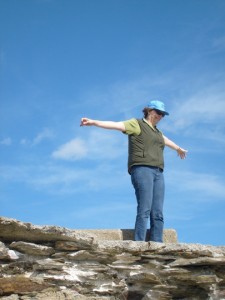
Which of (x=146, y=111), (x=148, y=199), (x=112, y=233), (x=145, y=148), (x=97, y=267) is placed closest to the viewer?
(x=97, y=267)

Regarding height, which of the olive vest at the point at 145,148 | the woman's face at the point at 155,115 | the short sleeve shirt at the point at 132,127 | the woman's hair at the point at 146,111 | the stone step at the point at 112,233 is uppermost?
the woman's hair at the point at 146,111

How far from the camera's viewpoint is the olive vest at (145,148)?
304 inches

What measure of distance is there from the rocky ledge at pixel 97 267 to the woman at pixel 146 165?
60 cm

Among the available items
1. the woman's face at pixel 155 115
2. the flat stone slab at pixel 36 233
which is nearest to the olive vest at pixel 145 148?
the woman's face at pixel 155 115

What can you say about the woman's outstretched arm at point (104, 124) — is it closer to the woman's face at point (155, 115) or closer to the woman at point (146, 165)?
the woman at point (146, 165)

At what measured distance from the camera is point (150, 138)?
7.95 m

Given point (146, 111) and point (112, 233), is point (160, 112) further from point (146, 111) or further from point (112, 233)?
point (112, 233)

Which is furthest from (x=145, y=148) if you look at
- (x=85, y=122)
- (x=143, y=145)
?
(x=85, y=122)

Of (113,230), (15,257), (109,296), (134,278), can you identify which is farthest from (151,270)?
(15,257)

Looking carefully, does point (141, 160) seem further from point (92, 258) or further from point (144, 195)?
point (92, 258)

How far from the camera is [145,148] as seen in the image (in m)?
7.82

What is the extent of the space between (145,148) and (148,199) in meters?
0.81

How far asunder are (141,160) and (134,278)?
178 centimetres

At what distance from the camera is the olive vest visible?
7.72m
